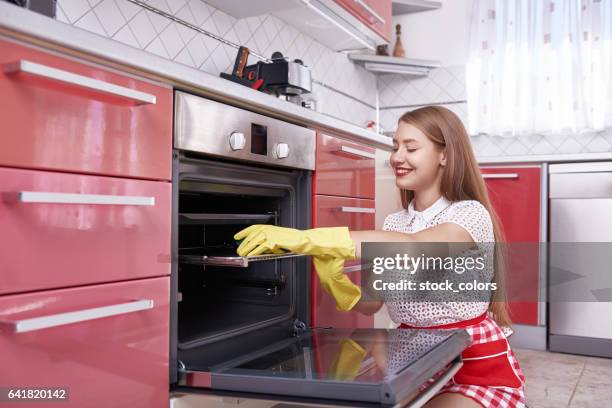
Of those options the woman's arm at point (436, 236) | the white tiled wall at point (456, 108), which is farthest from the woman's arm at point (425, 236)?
the white tiled wall at point (456, 108)

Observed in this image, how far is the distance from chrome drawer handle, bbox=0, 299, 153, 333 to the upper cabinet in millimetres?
1398

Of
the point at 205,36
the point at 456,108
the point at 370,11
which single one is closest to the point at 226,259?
the point at 205,36

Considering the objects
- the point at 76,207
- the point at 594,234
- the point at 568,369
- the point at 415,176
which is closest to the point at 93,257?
the point at 76,207

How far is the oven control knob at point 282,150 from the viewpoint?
145 centimetres

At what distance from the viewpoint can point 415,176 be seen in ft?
4.93

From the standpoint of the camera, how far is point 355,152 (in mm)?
1918

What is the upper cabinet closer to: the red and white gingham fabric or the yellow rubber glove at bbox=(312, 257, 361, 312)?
the yellow rubber glove at bbox=(312, 257, 361, 312)

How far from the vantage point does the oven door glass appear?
0.93m

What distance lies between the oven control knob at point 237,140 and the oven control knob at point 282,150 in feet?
0.56

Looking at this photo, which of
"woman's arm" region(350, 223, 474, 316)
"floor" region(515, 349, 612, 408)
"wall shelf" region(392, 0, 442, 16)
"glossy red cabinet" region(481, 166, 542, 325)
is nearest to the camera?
"woman's arm" region(350, 223, 474, 316)

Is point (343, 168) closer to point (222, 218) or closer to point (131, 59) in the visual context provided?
point (222, 218)

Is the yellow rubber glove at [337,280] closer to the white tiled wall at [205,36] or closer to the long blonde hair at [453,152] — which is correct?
the long blonde hair at [453,152]

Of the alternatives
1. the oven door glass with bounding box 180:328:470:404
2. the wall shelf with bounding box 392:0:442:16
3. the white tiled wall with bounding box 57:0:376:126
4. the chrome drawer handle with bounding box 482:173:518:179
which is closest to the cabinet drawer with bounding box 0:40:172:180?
the oven door glass with bounding box 180:328:470:404

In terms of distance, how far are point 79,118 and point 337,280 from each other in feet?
2.21
